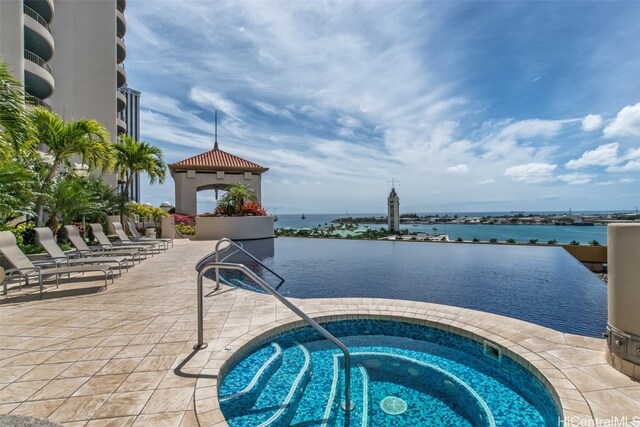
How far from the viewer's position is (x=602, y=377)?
2822 millimetres

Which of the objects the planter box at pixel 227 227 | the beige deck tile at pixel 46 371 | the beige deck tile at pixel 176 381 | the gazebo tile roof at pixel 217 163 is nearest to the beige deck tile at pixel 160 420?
the beige deck tile at pixel 176 381

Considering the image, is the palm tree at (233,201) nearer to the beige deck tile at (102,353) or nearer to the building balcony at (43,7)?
the beige deck tile at (102,353)

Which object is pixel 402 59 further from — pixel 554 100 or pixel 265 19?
pixel 554 100

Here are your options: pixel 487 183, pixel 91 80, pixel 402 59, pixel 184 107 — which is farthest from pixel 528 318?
pixel 91 80

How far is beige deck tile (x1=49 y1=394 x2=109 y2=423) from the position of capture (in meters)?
2.27

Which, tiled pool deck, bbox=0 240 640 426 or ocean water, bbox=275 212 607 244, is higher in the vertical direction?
tiled pool deck, bbox=0 240 640 426

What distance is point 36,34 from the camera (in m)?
15.8

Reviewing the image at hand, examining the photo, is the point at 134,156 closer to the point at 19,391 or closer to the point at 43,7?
the point at 43,7

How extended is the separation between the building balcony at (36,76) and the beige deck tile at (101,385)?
1931 centimetres

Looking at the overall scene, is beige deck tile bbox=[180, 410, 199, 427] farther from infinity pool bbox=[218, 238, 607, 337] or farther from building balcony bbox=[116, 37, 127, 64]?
building balcony bbox=[116, 37, 127, 64]

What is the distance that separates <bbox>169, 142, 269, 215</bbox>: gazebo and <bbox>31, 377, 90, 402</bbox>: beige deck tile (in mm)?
19235

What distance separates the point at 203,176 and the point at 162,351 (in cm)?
1937

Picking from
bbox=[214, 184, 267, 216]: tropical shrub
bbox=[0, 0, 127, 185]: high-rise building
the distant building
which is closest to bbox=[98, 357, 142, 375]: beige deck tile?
bbox=[214, 184, 267, 216]: tropical shrub

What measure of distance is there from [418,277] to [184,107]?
16724 mm
